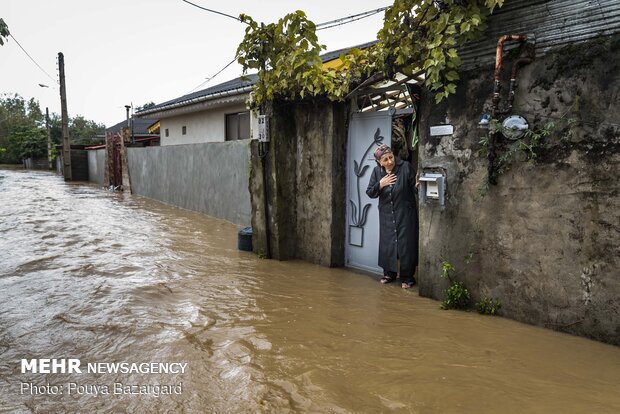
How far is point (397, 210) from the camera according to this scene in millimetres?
4875

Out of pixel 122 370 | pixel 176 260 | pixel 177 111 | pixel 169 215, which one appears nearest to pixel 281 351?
pixel 122 370

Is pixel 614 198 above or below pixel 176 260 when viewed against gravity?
above

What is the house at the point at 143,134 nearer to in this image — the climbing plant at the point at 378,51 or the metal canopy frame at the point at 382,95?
the climbing plant at the point at 378,51

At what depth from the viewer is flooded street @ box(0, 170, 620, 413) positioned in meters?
2.59

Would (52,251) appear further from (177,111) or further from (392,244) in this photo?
(177,111)

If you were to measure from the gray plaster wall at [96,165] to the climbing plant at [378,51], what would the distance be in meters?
19.0

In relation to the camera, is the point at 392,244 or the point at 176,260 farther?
the point at 176,260

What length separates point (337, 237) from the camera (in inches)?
231

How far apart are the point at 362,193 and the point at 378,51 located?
73.0 inches

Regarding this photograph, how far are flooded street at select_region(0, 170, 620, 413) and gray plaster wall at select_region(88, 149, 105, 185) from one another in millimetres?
17987

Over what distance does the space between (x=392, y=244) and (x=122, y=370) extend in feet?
10.3

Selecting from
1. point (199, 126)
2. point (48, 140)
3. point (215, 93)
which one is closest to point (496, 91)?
point (215, 93)

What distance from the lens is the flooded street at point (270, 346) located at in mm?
2594

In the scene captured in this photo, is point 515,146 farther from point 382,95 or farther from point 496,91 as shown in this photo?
point 382,95
